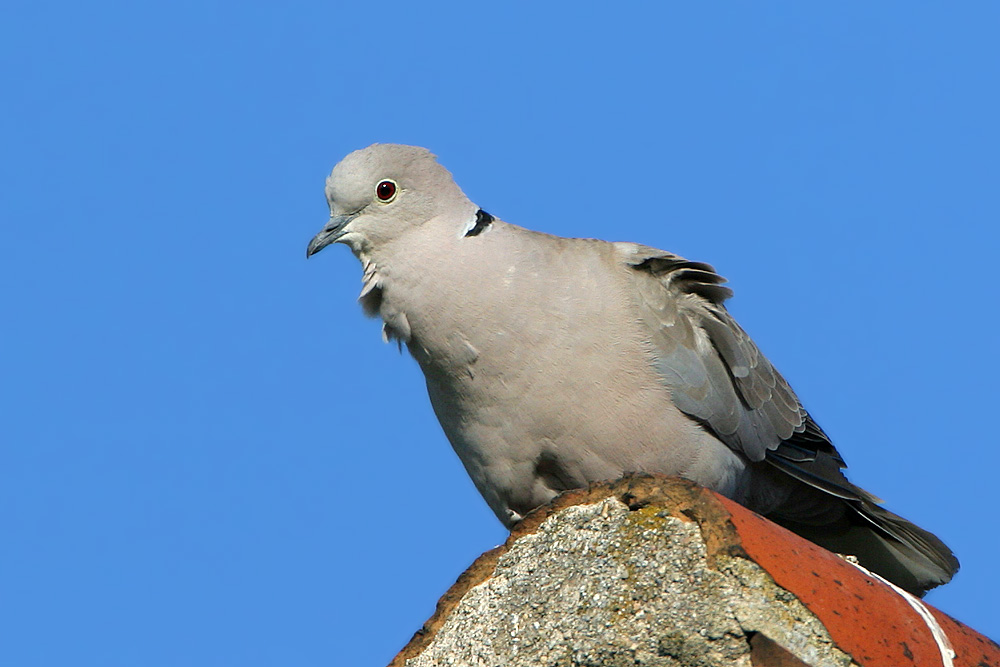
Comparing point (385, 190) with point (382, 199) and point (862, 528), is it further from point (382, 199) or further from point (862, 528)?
point (862, 528)

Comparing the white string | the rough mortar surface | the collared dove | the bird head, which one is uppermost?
the bird head

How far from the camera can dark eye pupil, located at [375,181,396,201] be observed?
19.0 ft

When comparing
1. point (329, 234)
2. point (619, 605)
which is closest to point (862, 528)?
point (619, 605)

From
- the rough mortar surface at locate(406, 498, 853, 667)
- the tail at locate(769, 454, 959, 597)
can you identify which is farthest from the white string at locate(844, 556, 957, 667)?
the tail at locate(769, 454, 959, 597)

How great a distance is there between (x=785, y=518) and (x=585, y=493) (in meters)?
2.57

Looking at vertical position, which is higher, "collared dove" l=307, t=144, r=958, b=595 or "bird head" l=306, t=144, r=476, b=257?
"bird head" l=306, t=144, r=476, b=257

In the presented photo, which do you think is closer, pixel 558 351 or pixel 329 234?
pixel 558 351

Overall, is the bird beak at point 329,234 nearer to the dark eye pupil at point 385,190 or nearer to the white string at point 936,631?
the dark eye pupil at point 385,190

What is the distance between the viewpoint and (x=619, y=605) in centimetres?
396

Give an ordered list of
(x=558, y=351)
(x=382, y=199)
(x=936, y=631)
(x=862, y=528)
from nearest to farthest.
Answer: (x=936, y=631)
(x=558, y=351)
(x=382, y=199)
(x=862, y=528)

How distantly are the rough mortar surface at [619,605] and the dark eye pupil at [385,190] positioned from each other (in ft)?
6.55

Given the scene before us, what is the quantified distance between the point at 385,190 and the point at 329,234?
316 millimetres

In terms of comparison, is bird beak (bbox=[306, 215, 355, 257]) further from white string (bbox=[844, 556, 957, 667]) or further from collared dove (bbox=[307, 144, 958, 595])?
white string (bbox=[844, 556, 957, 667])

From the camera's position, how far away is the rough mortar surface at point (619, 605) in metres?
3.79
